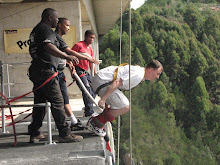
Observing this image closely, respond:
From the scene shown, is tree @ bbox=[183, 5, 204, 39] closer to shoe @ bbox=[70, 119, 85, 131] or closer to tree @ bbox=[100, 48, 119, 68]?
tree @ bbox=[100, 48, 119, 68]

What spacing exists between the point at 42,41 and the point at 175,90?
8469cm

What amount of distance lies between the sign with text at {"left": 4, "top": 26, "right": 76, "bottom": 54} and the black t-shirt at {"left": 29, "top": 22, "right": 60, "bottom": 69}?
6.64m

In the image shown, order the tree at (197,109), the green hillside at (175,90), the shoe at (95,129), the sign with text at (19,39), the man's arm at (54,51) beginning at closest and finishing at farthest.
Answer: the man's arm at (54,51) → the shoe at (95,129) → the sign with text at (19,39) → the green hillside at (175,90) → the tree at (197,109)

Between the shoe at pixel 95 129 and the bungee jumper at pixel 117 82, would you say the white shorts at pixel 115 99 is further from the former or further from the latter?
the shoe at pixel 95 129

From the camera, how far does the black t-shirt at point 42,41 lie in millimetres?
3700

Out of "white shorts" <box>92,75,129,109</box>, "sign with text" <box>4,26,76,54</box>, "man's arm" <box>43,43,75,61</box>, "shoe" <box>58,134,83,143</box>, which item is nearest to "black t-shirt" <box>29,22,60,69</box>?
"man's arm" <box>43,43,75,61</box>

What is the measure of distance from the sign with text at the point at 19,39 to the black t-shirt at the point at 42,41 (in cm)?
664

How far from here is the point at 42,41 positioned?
3697 millimetres

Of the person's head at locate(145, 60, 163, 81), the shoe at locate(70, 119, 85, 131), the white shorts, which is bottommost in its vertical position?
the shoe at locate(70, 119, 85, 131)

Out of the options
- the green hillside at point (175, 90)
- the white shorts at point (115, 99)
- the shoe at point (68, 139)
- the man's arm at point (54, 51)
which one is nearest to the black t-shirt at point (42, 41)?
the man's arm at point (54, 51)

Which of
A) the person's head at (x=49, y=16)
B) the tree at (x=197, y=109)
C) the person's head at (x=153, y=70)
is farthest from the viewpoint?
the tree at (x=197, y=109)

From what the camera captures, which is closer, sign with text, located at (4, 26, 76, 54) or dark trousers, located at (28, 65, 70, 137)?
dark trousers, located at (28, 65, 70, 137)

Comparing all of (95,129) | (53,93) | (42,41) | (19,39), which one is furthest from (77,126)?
(19,39)

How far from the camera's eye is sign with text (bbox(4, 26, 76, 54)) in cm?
1048
